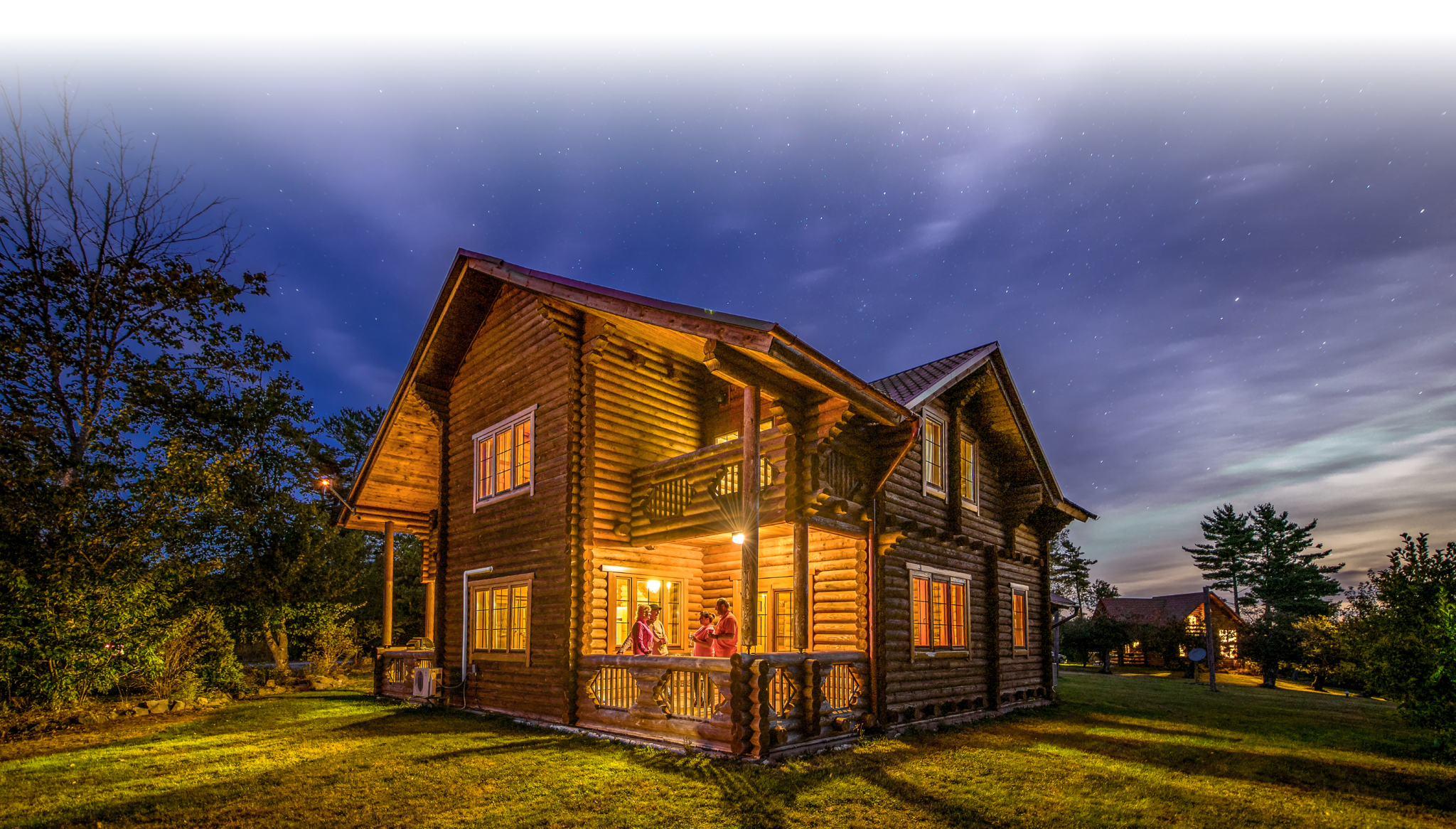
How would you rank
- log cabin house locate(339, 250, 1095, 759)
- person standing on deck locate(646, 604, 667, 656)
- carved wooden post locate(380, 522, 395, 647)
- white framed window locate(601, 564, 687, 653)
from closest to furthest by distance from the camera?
log cabin house locate(339, 250, 1095, 759) < person standing on deck locate(646, 604, 667, 656) < white framed window locate(601, 564, 687, 653) < carved wooden post locate(380, 522, 395, 647)

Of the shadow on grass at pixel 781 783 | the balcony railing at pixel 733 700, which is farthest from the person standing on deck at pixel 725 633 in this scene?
the shadow on grass at pixel 781 783

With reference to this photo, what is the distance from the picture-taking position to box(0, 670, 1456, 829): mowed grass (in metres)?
8.30

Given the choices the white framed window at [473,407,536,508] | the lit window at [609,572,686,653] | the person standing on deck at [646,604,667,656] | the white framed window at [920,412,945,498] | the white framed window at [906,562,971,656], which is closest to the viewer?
the person standing on deck at [646,604,667,656]

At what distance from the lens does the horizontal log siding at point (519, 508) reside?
14.0 meters

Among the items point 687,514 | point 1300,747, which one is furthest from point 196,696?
point 1300,747

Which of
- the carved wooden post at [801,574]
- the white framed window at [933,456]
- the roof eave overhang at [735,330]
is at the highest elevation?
the roof eave overhang at [735,330]

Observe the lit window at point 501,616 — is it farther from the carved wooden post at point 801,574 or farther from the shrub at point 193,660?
the shrub at point 193,660

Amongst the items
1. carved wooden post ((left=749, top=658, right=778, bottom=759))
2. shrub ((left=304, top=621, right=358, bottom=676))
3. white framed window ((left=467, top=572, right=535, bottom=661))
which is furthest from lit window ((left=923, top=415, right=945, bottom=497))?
shrub ((left=304, top=621, right=358, bottom=676))

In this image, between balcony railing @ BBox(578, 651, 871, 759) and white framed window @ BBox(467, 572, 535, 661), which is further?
white framed window @ BBox(467, 572, 535, 661)

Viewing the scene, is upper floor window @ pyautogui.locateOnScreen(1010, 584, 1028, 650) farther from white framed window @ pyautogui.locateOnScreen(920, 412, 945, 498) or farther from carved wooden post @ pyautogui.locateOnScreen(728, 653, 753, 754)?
carved wooden post @ pyautogui.locateOnScreen(728, 653, 753, 754)

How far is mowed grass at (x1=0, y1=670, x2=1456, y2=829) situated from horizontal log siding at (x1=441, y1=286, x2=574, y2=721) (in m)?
0.93

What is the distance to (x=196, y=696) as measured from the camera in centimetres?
1772

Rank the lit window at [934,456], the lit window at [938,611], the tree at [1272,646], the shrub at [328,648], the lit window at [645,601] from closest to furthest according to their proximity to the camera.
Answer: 1. the lit window at [645,601]
2. the lit window at [938,611]
3. the lit window at [934,456]
4. the shrub at [328,648]
5. the tree at [1272,646]
